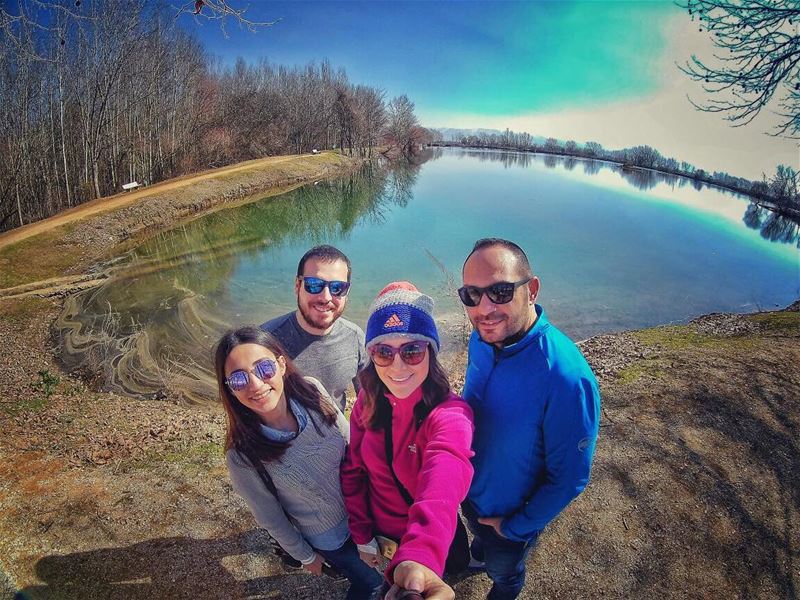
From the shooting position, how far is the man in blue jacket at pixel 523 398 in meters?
2.08

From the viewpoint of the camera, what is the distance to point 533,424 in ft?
7.05

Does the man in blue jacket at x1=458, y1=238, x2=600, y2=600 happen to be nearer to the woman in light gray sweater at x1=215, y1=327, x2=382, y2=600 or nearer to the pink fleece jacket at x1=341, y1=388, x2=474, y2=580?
the pink fleece jacket at x1=341, y1=388, x2=474, y2=580

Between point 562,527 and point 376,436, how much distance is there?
316 centimetres

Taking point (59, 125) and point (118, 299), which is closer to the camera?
point (118, 299)

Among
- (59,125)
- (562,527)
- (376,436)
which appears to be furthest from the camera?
(59,125)

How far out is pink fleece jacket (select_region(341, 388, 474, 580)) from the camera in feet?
4.86

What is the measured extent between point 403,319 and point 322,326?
4.77ft

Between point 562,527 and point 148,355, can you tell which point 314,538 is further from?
point 148,355

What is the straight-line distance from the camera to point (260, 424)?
235 centimetres

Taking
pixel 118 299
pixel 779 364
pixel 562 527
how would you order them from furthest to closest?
1. pixel 118 299
2. pixel 779 364
3. pixel 562 527

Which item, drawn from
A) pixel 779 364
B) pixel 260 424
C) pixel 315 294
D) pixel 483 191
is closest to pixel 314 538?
pixel 260 424

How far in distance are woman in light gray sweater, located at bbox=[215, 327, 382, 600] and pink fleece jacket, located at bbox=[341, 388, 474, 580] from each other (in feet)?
0.69

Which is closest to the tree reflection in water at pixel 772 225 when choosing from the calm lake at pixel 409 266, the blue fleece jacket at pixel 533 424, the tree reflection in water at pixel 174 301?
the calm lake at pixel 409 266

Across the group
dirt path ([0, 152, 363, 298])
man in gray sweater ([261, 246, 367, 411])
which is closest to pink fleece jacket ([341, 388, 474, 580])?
man in gray sweater ([261, 246, 367, 411])
